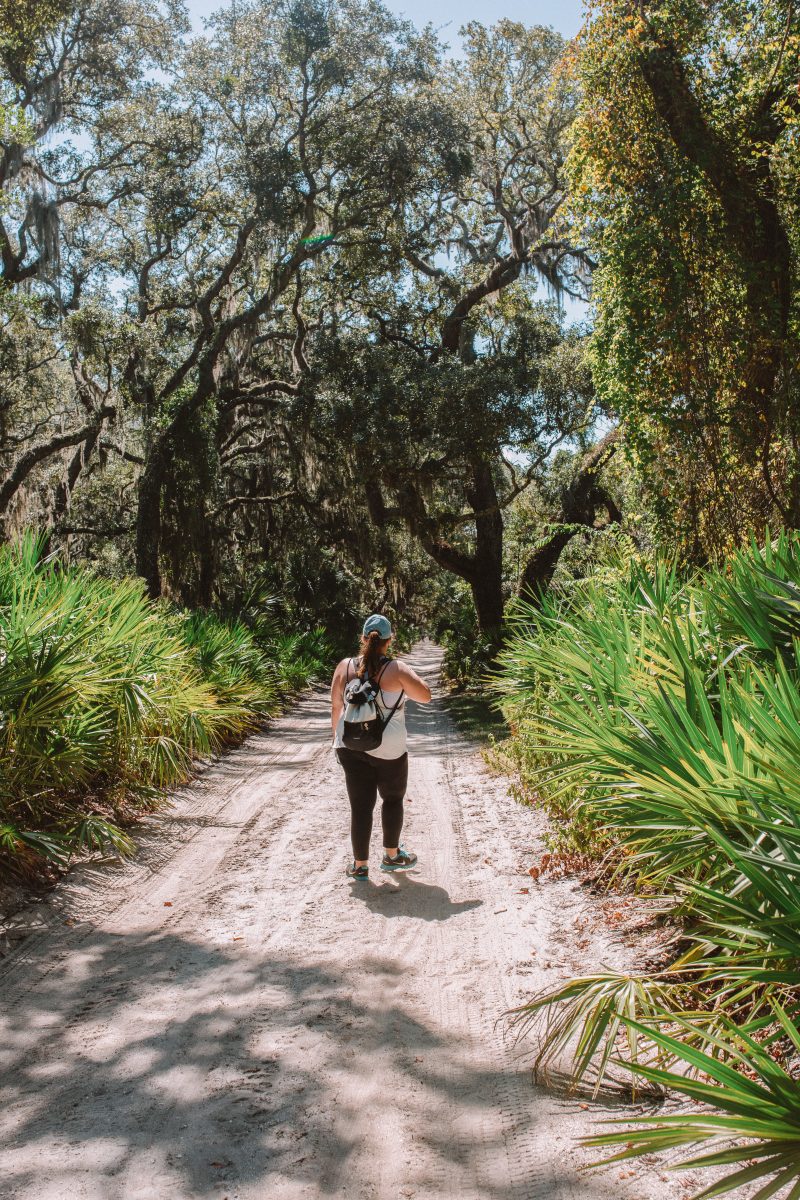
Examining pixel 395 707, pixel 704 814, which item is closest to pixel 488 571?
pixel 395 707

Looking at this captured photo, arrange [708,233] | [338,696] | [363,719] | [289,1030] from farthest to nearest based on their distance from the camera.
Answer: [708,233] → [338,696] → [363,719] → [289,1030]

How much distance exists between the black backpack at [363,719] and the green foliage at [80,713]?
191 cm

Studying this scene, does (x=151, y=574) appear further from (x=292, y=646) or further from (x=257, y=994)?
(x=257, y=994)

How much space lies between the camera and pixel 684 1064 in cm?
323

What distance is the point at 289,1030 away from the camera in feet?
12.1

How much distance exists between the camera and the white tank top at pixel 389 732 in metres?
5.70

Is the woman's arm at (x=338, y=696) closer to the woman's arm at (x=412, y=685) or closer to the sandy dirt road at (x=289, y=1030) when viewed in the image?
the woman's arm at (x=412, y=685)

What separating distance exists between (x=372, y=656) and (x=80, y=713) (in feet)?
8.30

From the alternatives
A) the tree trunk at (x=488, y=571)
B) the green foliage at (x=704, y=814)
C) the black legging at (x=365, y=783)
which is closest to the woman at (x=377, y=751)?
the black legging at (x=365, y=783)

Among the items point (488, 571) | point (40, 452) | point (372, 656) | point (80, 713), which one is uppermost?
point (40, 452)

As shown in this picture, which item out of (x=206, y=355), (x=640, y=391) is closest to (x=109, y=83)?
(x=206, y=355)

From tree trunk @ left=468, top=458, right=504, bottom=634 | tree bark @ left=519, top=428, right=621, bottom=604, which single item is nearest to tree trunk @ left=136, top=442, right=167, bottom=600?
tree trunk @ left=468, top=458, right=504, bottom=634

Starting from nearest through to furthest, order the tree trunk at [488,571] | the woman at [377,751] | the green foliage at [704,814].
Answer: the green foliage at [704,814] → the woman at [377,751] → the tree trunk at [488,571]

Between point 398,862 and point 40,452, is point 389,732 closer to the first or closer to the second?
point 398,862
